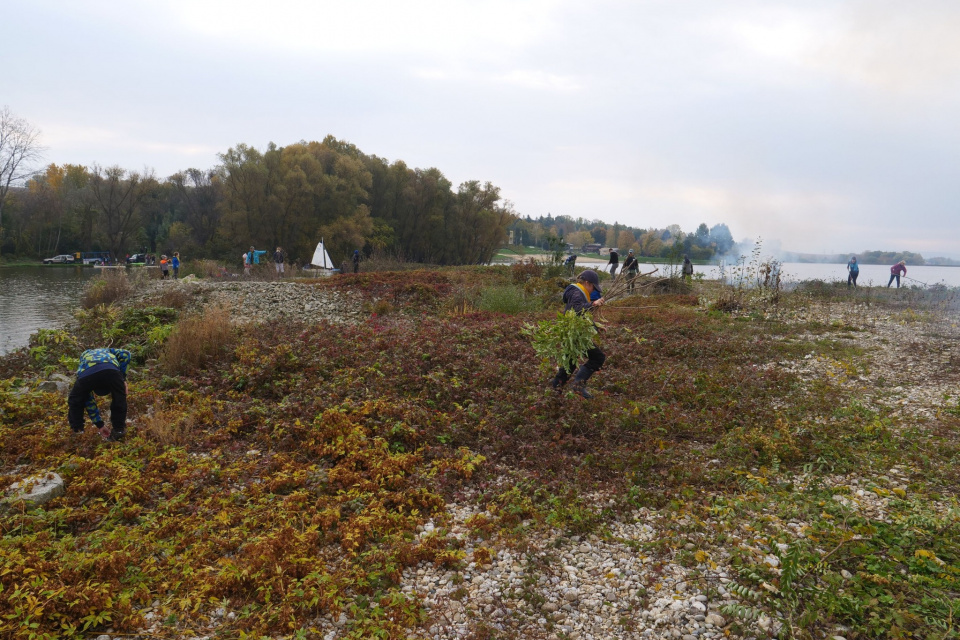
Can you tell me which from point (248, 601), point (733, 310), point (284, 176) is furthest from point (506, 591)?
point (284, 176)

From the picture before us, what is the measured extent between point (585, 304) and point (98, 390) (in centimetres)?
623

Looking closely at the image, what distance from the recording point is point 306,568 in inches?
152

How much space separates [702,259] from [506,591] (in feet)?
121

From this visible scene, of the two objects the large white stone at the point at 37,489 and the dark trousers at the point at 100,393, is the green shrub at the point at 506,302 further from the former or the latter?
the large white stone at the point at 37,489

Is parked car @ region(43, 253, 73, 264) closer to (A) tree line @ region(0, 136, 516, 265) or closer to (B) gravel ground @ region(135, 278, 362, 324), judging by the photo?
(A) tree line @ region(0, 136, 516, 265)

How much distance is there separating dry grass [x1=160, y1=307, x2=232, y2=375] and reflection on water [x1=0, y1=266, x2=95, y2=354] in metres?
6.44

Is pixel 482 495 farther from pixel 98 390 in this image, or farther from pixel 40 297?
pixel 40 297

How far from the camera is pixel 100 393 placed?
20.7 feet

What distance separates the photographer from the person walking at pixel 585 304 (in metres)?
6.99

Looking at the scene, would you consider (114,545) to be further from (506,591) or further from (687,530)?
(687,530)

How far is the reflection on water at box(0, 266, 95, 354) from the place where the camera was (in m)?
15.4

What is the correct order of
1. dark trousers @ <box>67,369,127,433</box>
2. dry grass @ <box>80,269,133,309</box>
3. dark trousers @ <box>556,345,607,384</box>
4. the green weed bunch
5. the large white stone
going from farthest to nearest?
dry grass @ <box>80,269,133,309</box>, dark trousers @ <box>556,345,607,384</box>, the green weed bunch, dark trousers @ <box>67,369,127,433</box>, the large white stone

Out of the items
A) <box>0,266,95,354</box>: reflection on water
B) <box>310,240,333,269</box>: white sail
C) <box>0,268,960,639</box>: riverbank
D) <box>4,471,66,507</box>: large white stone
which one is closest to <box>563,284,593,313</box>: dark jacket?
<box>0,268,960,639</box>: riverbank

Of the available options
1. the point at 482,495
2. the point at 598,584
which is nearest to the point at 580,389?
the point at 482,495
